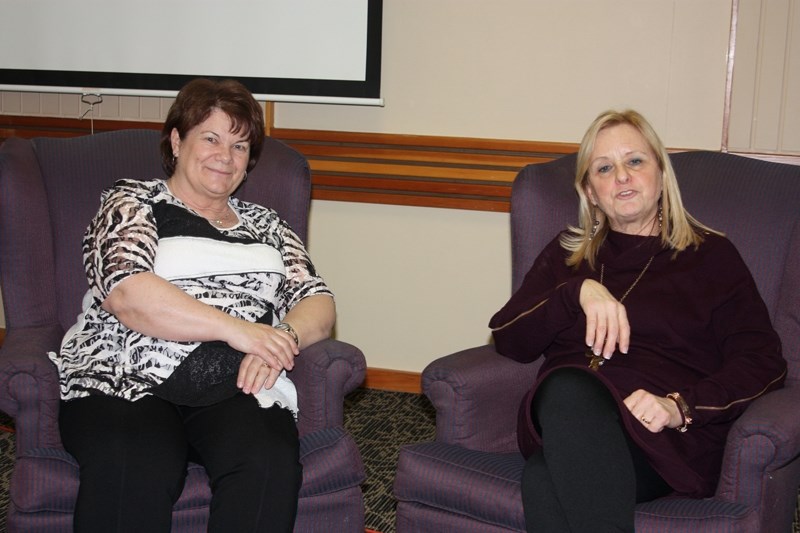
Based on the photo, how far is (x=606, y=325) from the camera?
1854 mm

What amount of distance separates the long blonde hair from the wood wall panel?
3.58 ft

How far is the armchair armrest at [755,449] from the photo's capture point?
166 cm

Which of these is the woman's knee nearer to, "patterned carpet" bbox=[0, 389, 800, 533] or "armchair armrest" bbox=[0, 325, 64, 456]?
"patterned carpet" bbox=[0, 389, 800, 533]

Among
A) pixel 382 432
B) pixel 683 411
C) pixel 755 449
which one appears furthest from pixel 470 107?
pixel 755 449

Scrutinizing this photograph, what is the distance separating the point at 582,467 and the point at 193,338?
0.87m

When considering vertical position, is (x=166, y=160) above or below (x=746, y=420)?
above

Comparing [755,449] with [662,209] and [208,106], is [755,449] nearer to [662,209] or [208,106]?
[662,209]

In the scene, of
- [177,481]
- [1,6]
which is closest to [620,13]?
[177,481]

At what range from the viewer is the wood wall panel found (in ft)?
10.8

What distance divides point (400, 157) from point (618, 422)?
190 centimetres

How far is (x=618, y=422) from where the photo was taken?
1.69 meters

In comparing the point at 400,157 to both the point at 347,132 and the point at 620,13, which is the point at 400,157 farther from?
the point at 620,13

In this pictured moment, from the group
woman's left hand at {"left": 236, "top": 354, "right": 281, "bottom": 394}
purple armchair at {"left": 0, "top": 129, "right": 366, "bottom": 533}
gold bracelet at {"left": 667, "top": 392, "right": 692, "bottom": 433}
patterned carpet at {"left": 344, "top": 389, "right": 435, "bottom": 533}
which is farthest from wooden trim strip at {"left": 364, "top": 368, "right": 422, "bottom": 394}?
gold bracelet at {"left": 667, "top": 392, "right": 692, "bottom": 433}

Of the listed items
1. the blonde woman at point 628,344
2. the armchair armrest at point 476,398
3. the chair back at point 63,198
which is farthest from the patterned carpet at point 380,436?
the blonde woman at point 628,344
